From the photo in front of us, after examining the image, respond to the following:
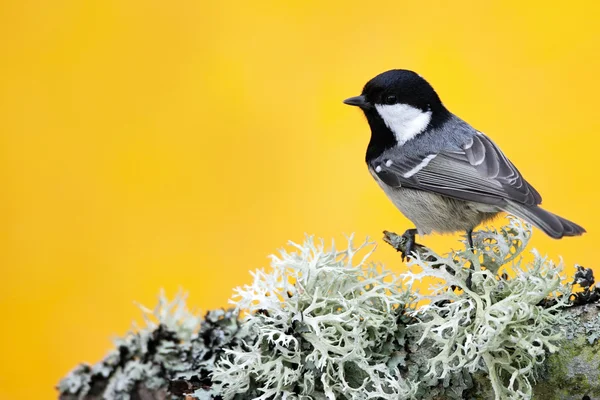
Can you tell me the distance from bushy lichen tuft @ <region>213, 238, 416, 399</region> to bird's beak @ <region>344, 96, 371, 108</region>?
2.39ft

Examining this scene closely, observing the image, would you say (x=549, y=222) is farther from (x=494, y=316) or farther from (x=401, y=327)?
(x=401, y=327)

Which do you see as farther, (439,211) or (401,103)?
(401,103)

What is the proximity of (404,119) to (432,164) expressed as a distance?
7.8 inches

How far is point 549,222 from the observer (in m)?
1.39

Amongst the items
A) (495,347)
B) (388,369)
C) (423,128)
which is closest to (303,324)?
(388,369)

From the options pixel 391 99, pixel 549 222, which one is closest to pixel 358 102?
pixel 391 99

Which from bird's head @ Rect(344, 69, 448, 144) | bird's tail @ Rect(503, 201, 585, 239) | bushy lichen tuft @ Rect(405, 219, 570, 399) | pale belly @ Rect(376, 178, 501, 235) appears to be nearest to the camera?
bushy lichen tuft @ Rect(405, 219, 570, 399)

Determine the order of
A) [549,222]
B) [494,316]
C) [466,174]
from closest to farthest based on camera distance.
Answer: [494,316] → [549,222] → [466,174]

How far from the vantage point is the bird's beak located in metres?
1.94

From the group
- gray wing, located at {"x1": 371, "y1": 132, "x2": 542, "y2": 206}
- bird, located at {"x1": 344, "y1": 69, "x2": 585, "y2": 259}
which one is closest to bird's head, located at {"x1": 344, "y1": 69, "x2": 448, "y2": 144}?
bird, located at {"x1": 344, "y1": 69, "x2": 585, "y2": 259}

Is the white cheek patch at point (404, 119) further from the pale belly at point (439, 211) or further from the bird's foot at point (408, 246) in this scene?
the bird's foot at point (408, 246)

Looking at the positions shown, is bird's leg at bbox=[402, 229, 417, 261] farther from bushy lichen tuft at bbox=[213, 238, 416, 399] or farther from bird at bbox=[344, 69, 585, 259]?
bushy lichen tuft at bbox=[213, 238, 416, 399]

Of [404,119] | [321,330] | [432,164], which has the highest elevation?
[404,119]

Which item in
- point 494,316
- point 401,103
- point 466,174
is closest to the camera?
point 494,316
